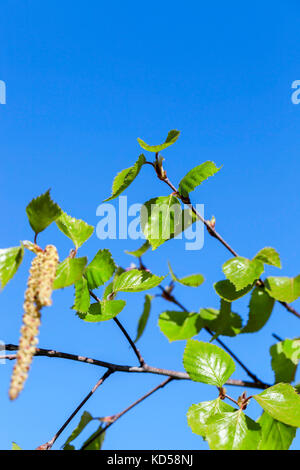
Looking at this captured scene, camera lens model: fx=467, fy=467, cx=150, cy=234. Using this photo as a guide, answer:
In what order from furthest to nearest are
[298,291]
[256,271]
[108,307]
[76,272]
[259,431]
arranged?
[298,291] < [256,271] < [108,307] < [259,431] < [76,272]

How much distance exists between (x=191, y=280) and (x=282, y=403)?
0.67m

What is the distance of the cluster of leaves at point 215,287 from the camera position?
0.98 metres

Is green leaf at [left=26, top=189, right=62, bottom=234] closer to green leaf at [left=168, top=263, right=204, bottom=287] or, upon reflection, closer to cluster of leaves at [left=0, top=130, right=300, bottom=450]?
cluster of leaves at [left=0, top=130, right=300, bottom=450]

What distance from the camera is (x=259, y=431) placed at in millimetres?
1079

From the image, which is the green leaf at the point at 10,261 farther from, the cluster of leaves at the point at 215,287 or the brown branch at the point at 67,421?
the brown branch at the point at 67,421

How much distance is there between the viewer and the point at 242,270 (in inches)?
53.5

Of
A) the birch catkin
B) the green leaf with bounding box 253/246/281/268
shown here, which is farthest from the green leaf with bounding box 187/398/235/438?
the birch catkin

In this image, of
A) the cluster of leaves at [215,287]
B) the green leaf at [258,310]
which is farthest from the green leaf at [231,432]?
the green leaf at [258,310]

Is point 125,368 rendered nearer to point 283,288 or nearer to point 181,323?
point 181,323

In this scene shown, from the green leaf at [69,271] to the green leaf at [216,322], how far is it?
2.58 feet

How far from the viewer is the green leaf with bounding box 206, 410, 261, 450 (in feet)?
3.43
